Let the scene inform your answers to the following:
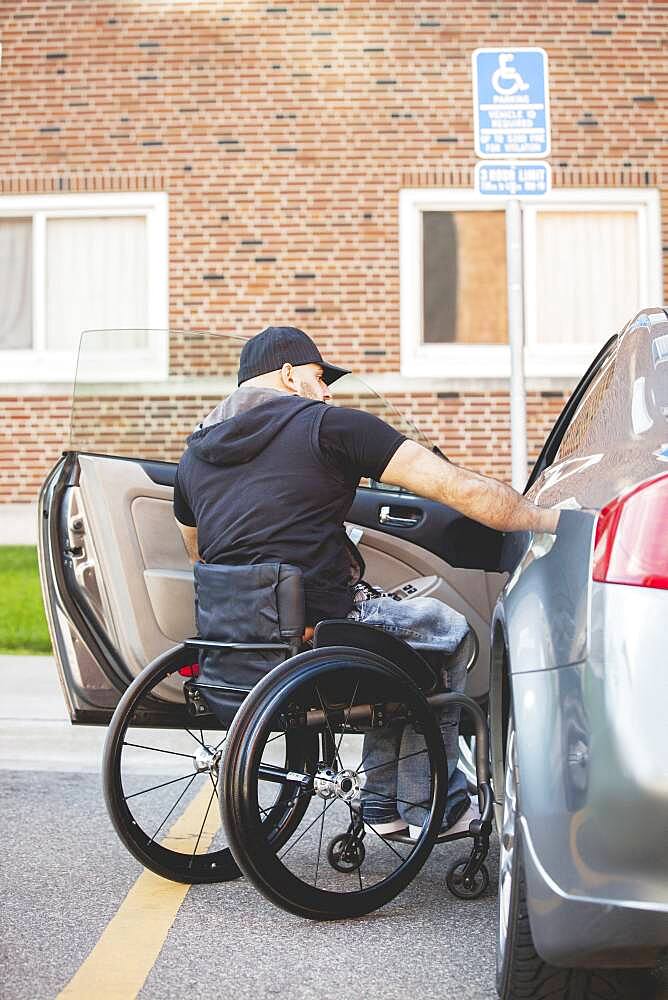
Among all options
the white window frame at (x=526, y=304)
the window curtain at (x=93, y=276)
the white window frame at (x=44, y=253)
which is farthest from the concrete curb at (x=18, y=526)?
the white window frame at (x=526, y=304)

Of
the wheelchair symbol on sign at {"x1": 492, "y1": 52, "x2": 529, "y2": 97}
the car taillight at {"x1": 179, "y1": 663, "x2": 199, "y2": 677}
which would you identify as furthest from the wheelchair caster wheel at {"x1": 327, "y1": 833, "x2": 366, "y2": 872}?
the wheelchair symbol on sign at {"x1": 492, "y1": 52, "x2": 529, "y2": 97}

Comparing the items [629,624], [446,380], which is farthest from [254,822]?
[446,380]

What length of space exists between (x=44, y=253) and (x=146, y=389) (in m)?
8.35

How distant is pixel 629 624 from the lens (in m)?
2.39

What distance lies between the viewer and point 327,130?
11805mm

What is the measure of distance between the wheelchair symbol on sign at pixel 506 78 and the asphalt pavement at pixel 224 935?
3.57 metres

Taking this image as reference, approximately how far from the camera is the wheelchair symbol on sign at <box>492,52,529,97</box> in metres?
6.32

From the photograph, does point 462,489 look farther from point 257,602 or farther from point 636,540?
point 636,540

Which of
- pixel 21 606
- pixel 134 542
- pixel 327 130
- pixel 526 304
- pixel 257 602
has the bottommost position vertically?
pixel 21 606

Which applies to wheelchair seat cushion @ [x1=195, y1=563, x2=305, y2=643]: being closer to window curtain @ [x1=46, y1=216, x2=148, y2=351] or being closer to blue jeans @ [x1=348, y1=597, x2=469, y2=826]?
blue jeans @ [x1=348, y1=597, x2=469, y2=826]

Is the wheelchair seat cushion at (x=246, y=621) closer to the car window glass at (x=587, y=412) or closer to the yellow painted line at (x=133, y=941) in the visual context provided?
the yellow painted line at (x=133, y=941)

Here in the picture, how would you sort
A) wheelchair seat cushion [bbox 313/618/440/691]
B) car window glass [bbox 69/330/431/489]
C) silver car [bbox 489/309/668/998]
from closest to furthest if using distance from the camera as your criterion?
silver car [bbox 489/309/668/998]
wheelchair seat cushion [bbox 313/618/440/691]
car window glass [bbox 69/330/431/489]

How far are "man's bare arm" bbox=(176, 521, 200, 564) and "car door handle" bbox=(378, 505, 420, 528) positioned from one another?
647 millimetres

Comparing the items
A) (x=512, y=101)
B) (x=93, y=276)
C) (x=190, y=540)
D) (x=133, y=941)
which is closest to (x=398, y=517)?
(x=190, y=540)
